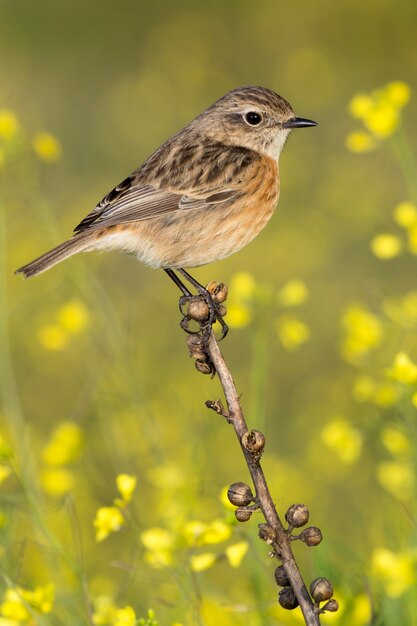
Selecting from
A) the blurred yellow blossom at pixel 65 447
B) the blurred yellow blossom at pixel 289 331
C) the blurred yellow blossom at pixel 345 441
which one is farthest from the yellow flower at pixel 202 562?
the blurred yellow blossom at pixel 289 331

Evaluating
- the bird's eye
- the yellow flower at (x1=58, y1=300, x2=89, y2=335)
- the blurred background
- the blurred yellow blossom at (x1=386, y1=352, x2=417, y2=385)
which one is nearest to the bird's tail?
the blurred background

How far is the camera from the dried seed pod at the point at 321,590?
263cm

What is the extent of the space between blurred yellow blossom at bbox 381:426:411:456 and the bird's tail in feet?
5.83

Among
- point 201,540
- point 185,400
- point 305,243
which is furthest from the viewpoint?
point 305,243

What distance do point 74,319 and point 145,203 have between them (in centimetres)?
85

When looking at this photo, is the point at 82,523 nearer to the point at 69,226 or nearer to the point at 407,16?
the point at 69,226

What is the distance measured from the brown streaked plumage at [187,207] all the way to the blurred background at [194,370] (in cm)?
29

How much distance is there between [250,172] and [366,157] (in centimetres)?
716

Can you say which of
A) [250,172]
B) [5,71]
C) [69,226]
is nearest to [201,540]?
[250,172]

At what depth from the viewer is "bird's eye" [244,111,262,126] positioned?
6.14 m

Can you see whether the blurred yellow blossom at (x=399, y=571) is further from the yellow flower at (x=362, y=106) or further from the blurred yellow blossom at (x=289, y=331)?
the yellow flower at (x=362, y=106)

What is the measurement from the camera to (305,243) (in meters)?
9.18

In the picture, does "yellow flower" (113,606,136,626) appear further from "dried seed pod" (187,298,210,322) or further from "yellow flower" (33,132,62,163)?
"yellow flower" (33,132,62,163)

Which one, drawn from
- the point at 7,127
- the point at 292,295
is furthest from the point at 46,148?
the point at 292,295
